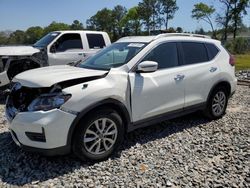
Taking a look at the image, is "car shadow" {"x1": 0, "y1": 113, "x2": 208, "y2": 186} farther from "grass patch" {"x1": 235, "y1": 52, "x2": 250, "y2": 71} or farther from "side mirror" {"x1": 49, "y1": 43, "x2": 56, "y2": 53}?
"grass patch" {"x1": 235, "y1": 52, "x2": 250, "y2": 71}

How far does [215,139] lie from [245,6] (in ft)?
159

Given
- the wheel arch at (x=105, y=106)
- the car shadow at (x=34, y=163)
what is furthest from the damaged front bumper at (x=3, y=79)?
the wheel arch at (x=105, y=106)

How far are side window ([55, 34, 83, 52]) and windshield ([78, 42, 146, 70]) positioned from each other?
13.3ft

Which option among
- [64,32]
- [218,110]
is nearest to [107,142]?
[218,110]

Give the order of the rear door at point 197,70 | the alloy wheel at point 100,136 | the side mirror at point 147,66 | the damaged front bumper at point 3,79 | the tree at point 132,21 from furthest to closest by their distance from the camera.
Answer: the tree at point 132,21 < the damaged front bumper at point 3,79 < the rear door at point 197,70 < the side mirror at point 147,66 < the alloy wheel at point 100,136

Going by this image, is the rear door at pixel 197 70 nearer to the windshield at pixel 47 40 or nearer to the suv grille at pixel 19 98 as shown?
the suv grille at pixel 19 98

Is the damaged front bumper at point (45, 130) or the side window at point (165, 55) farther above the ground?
the side window at point (165, 55)

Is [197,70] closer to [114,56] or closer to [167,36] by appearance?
[167,36]

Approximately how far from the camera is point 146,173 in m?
3.79

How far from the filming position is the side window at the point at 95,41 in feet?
31.4

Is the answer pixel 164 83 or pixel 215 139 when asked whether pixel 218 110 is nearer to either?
pixel 215 139

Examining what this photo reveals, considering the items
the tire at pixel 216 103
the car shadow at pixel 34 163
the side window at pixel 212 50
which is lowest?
the car shadow at pixel 34 163

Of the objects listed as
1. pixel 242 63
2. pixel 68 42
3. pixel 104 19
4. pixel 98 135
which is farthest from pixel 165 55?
pixel 104 19

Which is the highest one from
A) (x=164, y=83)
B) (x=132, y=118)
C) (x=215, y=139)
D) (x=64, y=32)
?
(x=64, y=32)
